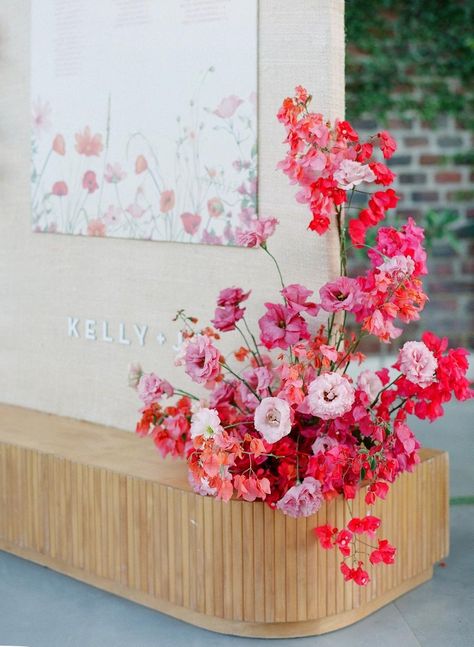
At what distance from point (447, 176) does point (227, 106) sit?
2948 mm

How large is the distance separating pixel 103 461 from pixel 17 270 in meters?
0.93

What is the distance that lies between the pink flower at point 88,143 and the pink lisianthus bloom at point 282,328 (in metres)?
0.95

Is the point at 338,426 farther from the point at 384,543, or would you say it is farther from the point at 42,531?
the point at 42,531

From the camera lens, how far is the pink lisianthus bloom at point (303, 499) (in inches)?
92.3

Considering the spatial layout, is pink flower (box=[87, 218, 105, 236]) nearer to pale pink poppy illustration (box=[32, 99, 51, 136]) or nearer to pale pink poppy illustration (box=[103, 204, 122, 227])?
pale pink poppy illustration (box=[103, 204, 122, 227])

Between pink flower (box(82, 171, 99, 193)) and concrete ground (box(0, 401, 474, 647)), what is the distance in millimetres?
1077

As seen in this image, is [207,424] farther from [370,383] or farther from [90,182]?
[90,182]

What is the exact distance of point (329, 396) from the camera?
2.34 m

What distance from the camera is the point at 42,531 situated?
2.91 meters

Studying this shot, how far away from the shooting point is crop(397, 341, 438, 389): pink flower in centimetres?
236

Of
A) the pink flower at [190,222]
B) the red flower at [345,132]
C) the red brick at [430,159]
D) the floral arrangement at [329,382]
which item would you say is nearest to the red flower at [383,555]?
the floral arrangement at [329,382]

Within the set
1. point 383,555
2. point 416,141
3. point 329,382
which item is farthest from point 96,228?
point 416,141

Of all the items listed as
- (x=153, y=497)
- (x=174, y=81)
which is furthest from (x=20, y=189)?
(x=153, y=497)

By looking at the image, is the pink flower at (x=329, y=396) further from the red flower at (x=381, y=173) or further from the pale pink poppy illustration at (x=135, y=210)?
the pale pink poppy illustration at (x=135, y=210)
